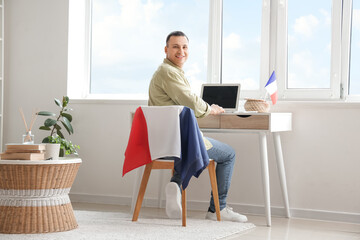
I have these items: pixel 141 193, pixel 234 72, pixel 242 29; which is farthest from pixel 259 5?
pixel 141 193

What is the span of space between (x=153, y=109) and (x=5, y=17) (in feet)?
7.41

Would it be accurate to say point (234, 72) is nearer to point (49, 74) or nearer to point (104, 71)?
point (104, 71)

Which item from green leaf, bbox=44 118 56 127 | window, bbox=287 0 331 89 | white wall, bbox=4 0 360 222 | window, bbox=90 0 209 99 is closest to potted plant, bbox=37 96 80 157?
green leaf, bbox=44 118 56 127

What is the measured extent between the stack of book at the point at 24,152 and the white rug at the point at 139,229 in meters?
0.39

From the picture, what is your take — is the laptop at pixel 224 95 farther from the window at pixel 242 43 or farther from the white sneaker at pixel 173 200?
the white sneaker at pixel 173 200

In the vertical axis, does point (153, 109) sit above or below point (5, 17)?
below

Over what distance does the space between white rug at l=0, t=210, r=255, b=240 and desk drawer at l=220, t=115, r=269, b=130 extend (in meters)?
0.58

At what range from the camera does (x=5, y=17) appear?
188 inches

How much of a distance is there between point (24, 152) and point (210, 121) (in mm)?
1211

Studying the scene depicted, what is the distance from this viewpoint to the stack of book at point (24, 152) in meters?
2.86

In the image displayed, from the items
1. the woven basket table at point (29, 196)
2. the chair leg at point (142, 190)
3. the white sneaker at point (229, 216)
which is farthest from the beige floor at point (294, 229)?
the woven basket table at point (29, 196)

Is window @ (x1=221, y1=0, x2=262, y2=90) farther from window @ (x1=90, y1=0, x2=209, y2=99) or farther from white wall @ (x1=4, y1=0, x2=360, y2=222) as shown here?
white wall @ (x1=4, y1=0, x2=360, y2=222)

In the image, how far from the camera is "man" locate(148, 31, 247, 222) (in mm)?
3309

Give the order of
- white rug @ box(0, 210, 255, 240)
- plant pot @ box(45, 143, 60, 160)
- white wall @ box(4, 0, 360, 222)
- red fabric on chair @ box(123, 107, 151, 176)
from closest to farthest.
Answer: white rug @ box(0, 210, 255, 240) → plant pot @ box(45, 143, 60, 160) → red fabric on chair @ box(123, 107, 151, 176) → white wall @ box(4, 0, 360, 222)
